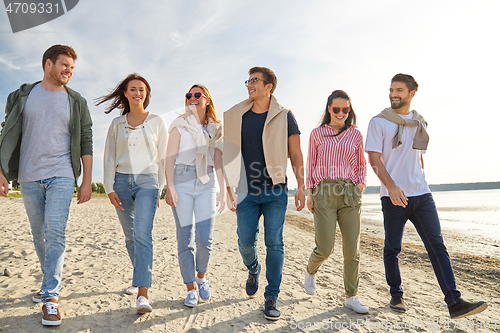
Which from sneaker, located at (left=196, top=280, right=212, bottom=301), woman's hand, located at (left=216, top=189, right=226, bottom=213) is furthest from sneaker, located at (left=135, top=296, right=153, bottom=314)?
→ woman's hand, located at (left=216, top=189, right=226, bottom=213)

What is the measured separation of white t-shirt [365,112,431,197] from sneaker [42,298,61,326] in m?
3.65

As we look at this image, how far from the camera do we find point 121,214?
3.71 meters

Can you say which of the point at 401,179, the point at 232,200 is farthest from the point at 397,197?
the point at 232,200

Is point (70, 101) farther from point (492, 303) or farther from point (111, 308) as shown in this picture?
point (492, 303)

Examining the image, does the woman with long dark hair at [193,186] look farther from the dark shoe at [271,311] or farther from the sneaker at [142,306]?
the dark shoe at [271,311]

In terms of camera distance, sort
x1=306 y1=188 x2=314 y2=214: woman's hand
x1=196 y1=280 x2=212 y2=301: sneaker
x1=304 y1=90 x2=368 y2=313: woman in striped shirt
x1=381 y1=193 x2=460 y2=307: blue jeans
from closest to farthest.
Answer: x1=381 y1=193 x2=460 y2=307: blue jeans, x1=304 y1=90 x2=368 y2=313: woman in striped shirt, x1=306 y1=188 x2=314 y2=214: woman's hand, x1=196 y1=280 x2=212 y2=301: sneaker

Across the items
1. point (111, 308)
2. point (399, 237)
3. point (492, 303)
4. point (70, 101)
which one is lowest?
point (492, 303)

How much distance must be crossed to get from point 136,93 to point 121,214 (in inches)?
56.5

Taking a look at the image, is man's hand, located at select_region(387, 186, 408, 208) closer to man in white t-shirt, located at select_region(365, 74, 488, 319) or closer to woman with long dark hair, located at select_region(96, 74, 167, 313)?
man in white t-shirt, located at select_region(365, 74, 488, 319)

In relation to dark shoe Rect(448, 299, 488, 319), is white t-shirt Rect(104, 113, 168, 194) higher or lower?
higher

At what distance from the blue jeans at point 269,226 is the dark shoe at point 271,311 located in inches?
2.0

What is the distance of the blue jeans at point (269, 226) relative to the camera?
3375 millimetres

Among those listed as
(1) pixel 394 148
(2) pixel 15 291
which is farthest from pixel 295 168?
(2) pixel 15 291

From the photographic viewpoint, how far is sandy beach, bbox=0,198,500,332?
318 cm
